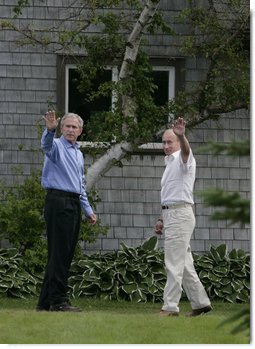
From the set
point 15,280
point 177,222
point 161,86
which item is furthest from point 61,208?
point 161,86

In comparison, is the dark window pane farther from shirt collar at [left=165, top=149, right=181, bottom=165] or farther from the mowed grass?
the mowed grass

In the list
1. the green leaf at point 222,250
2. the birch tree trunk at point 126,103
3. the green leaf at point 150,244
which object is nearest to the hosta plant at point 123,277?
the green leaf at point 150,244

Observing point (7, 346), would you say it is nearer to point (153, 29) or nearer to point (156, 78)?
point (153, 29)

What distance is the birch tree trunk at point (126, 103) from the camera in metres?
14.1

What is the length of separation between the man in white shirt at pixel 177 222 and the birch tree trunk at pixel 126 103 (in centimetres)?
412

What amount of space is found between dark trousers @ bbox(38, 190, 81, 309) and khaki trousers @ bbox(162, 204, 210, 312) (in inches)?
33.9

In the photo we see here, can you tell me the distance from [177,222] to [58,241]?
1075mm

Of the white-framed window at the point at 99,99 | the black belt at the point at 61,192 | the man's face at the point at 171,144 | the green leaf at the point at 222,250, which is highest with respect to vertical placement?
the white-framed window at the point at 99,99

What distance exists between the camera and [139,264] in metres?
14.4

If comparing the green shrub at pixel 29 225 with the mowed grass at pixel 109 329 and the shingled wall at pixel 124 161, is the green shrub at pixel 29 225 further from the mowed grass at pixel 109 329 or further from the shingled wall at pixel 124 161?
the mowed grass at pixel 109 329

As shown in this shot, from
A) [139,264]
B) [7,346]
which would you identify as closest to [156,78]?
[139,264]

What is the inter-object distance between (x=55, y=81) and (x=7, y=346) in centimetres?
831

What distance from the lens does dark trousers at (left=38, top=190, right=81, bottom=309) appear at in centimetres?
1002

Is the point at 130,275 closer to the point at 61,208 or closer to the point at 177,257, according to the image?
the point at 177,257
